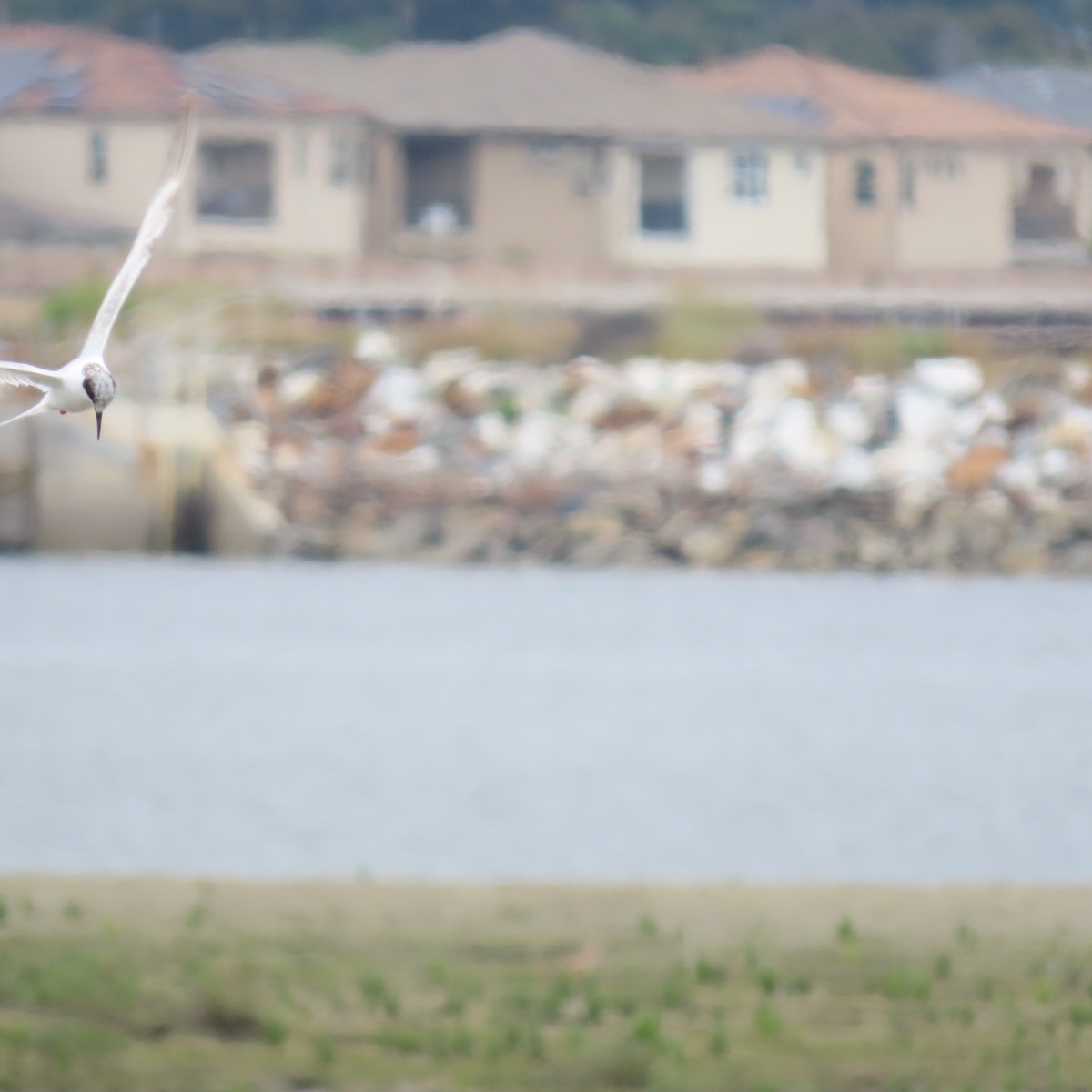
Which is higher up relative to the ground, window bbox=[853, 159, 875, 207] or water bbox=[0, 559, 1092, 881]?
window bbox=[853, 159, 875, 207]

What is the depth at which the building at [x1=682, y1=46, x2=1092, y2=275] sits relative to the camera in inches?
2258

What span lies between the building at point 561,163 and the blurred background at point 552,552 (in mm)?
114

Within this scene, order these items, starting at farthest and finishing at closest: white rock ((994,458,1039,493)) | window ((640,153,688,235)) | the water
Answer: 1. window ((640,153,688,235))
2. white rock ((994,458,1039,493))
3. the water

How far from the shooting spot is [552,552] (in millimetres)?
38781

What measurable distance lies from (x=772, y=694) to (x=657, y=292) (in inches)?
741

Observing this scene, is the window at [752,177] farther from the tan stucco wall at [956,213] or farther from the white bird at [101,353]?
the white bird at [101,353]

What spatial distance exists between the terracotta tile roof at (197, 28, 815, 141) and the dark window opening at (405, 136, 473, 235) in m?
0.92

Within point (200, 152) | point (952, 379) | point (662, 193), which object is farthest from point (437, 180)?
point (952, 379)

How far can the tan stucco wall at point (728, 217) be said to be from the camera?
55812 millimetres

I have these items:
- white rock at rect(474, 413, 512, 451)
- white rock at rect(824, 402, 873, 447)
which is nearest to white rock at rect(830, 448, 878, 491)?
white rock at rect(824, 402, 873, 447)

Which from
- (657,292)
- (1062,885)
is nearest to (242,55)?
(657,292)

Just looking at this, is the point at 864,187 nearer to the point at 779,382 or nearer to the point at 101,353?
the point at 779,382

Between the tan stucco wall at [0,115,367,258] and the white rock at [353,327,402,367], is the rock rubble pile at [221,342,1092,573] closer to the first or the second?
the white rock at [353,327,402,367]

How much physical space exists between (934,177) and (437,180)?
10092 mm
